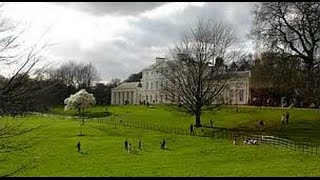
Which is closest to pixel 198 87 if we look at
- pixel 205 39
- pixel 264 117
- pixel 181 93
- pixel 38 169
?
pixel 181 93

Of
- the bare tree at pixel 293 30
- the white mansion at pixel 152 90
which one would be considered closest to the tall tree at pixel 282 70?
the bare tree at pixel 293 30

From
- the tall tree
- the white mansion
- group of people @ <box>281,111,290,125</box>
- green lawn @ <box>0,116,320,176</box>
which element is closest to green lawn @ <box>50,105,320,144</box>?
group of people @ <box>281,111,290,125</box>

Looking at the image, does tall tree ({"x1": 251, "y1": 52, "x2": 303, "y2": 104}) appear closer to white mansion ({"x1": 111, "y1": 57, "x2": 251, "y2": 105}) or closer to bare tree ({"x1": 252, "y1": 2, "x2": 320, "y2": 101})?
bare tree ({"x1": 252, "y1": 2, "x2": 320, "y2": 101})

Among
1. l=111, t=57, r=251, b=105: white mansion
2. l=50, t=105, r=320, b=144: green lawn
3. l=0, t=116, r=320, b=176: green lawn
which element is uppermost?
l=111, t=57, r=251, b=105: white mansion

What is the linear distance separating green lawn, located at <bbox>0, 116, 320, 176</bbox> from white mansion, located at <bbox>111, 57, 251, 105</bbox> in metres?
34.1

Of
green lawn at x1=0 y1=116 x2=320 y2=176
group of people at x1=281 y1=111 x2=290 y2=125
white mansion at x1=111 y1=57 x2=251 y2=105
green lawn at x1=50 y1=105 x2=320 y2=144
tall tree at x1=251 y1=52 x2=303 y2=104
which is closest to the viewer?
green lawn at x1=0 y1=116 x2=320 y2=176

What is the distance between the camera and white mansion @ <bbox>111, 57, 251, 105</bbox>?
79613 millimetres

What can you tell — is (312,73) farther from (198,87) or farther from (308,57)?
(198,87)

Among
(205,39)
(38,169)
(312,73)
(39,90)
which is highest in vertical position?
(205,39)

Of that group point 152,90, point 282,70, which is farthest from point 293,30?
point 152,90

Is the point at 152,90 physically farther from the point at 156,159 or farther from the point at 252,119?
the point at 156,159

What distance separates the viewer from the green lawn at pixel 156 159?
27312 mm

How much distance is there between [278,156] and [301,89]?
16.1m

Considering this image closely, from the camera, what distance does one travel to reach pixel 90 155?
36812 millimetres
